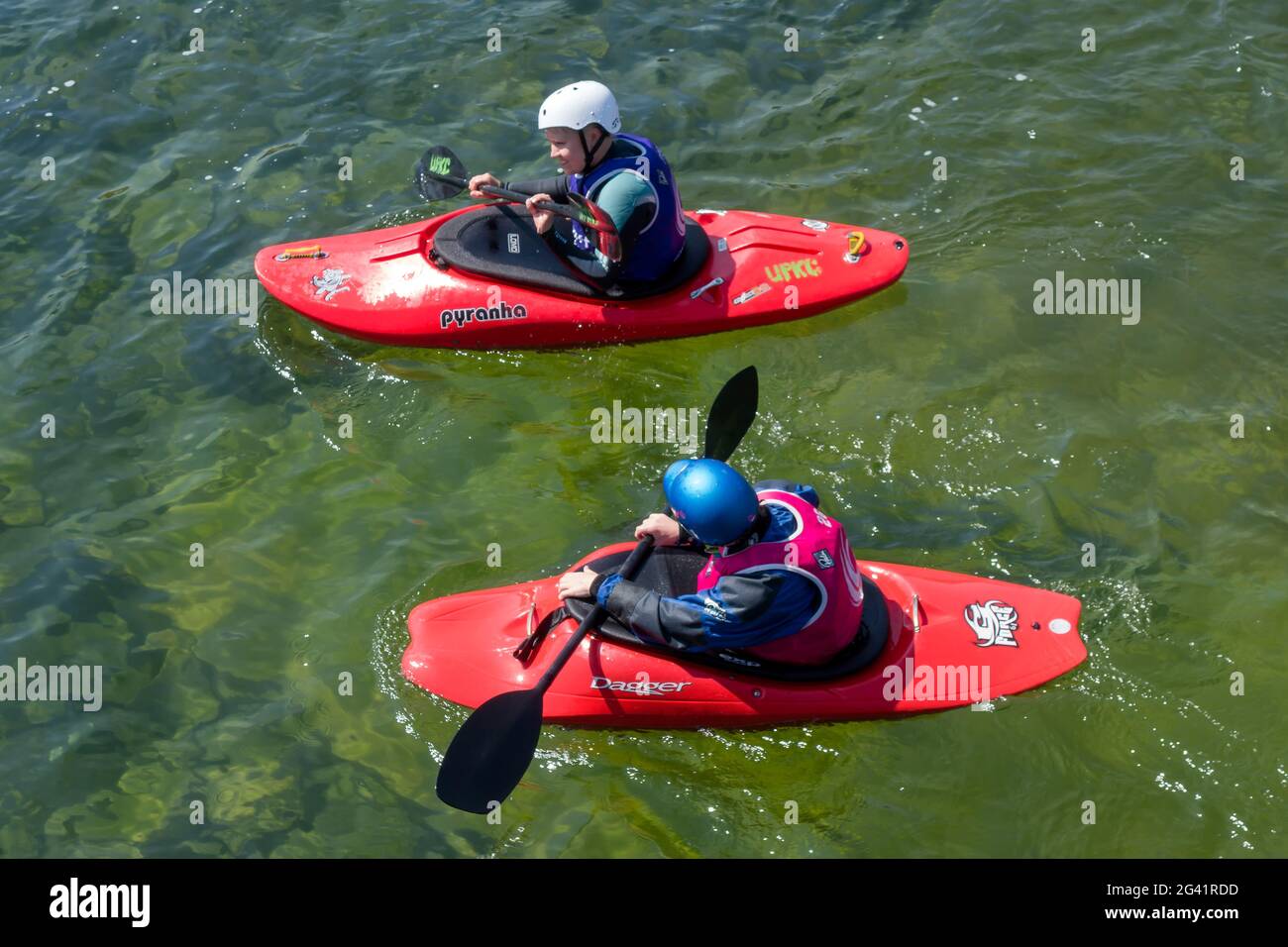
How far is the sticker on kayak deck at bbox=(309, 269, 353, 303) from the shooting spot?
892cm

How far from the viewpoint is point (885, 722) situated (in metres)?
6.45

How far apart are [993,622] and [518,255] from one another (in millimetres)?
4246

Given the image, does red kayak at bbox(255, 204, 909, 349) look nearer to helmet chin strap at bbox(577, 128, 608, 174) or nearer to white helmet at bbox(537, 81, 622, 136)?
helmet chin strap at bbox(577, 128, 608, 174)

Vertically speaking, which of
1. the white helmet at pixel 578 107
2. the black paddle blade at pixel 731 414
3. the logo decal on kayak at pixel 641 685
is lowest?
the logo decal on kayak at pixel 641 685

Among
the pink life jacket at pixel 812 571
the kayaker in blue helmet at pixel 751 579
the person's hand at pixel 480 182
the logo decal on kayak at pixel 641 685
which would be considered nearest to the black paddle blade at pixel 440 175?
the person's hand at pixel 480 182

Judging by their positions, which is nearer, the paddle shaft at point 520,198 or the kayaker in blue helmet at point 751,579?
the kayaker in blue helmet at point 751,579

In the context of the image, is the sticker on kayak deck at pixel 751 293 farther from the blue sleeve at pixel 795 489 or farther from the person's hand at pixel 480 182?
the blue sleeve at pixel 795 489

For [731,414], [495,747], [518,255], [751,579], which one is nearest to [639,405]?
[731,414]

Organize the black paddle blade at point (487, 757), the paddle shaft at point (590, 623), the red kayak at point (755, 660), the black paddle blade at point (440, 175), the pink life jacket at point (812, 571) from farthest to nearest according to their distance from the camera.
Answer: the black paddle blade at point (440, 175), the red kayak at point (755, 660), the paddle shaft at point (590, 623), the black paddle blade at point (487, 757), the pink life jacket at point (812, 571)

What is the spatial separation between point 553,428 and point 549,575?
1328 millimetres

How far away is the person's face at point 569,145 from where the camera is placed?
7961 mm

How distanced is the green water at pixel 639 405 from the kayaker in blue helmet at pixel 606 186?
0.72m

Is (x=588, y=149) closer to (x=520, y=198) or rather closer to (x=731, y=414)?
(x=520, y=198)

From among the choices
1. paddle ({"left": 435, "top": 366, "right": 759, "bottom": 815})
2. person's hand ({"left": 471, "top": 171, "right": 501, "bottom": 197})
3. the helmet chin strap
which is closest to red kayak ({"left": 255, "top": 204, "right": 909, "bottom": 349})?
person's hand ({"left": 471, "top": 171, "right": 501, "bottom": 197})
